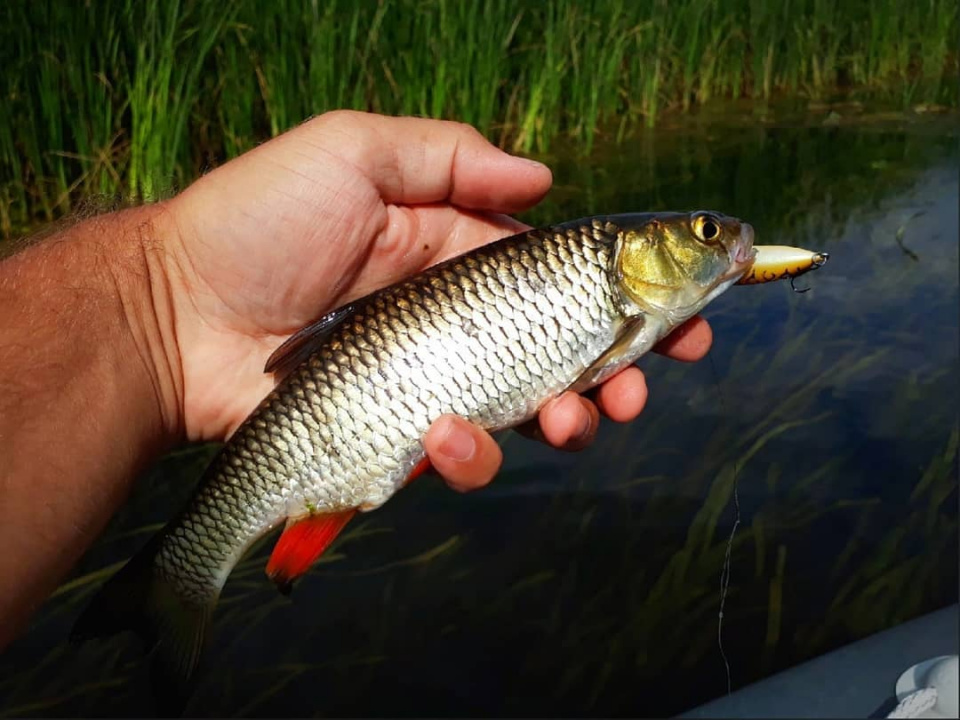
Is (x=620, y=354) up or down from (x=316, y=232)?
down

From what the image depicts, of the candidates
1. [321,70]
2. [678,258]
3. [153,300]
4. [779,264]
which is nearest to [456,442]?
[678,258]

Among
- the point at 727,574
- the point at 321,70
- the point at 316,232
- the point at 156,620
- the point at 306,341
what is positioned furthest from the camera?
the point at 321,70

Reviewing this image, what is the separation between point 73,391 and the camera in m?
2.39

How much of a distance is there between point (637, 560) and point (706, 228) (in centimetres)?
145

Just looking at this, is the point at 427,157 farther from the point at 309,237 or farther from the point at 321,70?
the point at 321,70

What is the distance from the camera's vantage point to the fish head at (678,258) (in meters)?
2.27

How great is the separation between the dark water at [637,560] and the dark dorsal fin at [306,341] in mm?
1134

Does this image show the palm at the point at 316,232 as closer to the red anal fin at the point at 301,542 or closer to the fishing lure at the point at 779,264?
the fishing lure at the point at 779,264

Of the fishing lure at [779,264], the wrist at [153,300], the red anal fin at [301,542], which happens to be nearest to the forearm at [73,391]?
the wrist at [153,300]

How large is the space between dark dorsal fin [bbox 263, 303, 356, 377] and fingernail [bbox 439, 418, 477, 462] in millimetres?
410

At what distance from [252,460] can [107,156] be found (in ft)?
11.0

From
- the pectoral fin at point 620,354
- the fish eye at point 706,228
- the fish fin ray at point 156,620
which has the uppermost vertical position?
the fish eye at point 706,228

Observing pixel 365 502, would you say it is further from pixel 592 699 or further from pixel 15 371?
pixel 592 699

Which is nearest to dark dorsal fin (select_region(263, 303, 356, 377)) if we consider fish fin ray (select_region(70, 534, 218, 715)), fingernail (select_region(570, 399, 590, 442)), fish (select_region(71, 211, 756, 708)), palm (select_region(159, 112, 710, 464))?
fish (select_region(71, 211, 756, 708))
